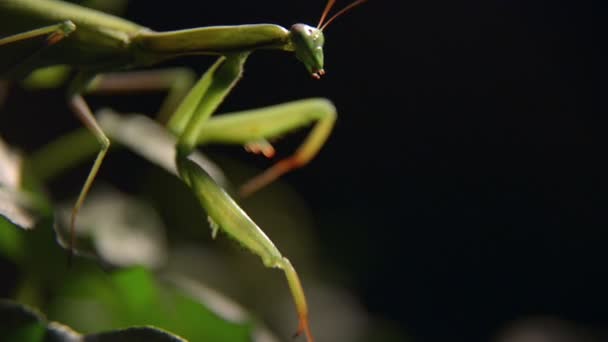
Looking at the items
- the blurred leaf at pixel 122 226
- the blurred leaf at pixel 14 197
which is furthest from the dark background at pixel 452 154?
the blurred leaf at pixel 14 197

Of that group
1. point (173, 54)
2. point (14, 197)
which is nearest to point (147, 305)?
point (14, 197)

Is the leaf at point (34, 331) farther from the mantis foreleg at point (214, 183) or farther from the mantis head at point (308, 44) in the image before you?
the mantis head at point (308, 44)

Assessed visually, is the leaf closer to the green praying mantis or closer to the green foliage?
the green foliage

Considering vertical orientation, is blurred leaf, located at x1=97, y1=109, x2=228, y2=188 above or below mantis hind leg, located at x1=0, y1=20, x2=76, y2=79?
below

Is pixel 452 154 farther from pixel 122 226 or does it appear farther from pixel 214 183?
pixel 214 183

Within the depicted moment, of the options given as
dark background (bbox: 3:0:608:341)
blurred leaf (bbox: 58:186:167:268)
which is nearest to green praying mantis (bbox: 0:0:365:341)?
blurred leaf (bbox: 58:186:167:268)

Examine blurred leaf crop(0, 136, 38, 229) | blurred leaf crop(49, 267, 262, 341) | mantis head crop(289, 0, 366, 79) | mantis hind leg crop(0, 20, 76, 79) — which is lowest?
blurred leaf crop(49, 267, 262, 341)
